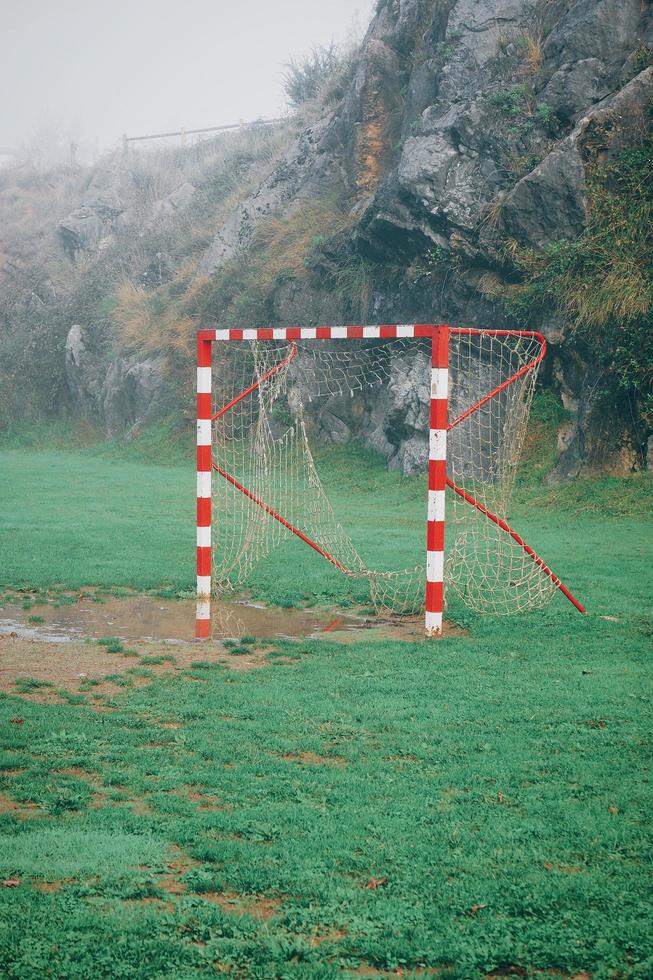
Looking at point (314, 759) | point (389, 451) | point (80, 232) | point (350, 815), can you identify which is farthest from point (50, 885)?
point (80, 232)

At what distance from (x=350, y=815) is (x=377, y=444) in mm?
20438

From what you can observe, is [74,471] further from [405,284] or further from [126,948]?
[126,948]

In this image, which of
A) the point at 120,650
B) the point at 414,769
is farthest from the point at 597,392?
the point at 414,769

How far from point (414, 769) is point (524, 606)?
536 cm

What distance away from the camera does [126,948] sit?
373 centimetres

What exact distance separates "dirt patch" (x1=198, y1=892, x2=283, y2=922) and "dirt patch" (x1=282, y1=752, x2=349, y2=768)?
1.75 meters

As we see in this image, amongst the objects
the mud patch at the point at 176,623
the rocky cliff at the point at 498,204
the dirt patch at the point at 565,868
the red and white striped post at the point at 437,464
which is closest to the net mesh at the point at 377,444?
the red and white striped post at the point at 437,464

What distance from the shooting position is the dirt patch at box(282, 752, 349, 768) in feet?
19.7

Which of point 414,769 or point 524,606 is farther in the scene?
point 524,606

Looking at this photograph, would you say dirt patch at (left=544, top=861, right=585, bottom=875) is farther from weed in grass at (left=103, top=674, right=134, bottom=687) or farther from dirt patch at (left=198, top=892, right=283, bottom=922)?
weed in grass at (left=103, top=674, right=134, bottom=687)

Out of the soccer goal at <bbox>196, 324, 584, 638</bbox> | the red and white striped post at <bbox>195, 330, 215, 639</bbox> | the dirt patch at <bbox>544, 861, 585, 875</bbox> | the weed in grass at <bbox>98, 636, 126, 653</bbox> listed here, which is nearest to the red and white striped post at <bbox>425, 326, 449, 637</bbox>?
the soccer goal at <bbox>196, 324, 584, 638</bbox>

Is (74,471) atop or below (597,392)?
below

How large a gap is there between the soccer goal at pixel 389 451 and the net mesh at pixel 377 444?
41 millimetres

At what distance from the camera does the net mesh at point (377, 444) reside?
12.1m
